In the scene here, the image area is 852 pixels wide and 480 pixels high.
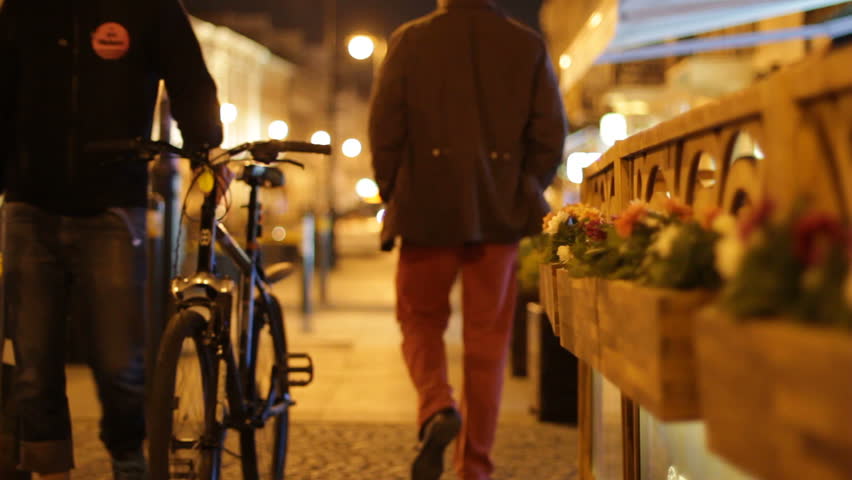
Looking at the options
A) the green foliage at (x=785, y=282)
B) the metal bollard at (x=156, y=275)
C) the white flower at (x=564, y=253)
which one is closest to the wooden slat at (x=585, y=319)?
the white flower at (x=564, y=253)

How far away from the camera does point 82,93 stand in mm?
3852

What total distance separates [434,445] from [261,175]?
3.82ft

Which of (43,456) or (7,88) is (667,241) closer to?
(43,456)

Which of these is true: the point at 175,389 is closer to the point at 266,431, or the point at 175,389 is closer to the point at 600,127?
the point at 266,431

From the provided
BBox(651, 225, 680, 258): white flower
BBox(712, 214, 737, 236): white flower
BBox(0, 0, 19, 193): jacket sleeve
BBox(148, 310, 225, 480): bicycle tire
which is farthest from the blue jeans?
BBox(712, 214, 737, 236): white flower

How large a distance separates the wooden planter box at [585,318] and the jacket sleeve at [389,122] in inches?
67.9

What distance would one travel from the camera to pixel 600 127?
60.3 feet

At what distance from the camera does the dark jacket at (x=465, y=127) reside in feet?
13.8

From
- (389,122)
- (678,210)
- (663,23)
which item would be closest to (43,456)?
(389,122)

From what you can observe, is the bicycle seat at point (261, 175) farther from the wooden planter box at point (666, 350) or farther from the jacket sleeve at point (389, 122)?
the wooden planter box at point (666, 350)

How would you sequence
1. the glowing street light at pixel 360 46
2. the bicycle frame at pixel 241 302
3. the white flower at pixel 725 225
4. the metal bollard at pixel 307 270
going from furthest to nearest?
the glowing street light at pixel 360 46 → the metal bollard at pixel 307 270 → the bicycle frame at pixel 241 302 → the white flower at pixel 725 225

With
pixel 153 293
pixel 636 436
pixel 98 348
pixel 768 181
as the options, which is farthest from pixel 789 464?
pixel 153 293

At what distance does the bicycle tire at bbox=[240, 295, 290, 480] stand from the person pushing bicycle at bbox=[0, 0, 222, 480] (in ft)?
1.38

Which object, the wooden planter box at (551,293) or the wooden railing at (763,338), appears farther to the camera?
the wooden planter box at (551,293)
